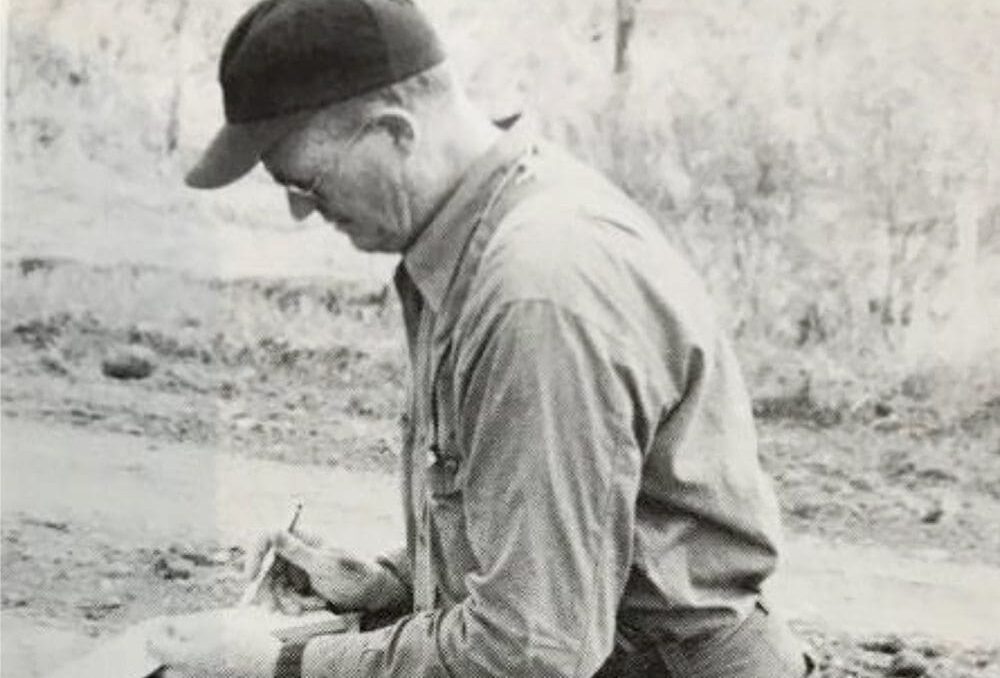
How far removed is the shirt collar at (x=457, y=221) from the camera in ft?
4.13

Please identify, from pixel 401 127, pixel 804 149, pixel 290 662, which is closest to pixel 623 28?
pixel 804 149

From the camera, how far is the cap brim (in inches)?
50.6

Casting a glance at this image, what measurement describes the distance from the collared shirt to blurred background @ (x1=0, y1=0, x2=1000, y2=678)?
0.30m

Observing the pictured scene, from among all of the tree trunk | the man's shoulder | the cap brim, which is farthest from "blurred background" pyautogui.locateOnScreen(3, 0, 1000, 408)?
the man's shoulder

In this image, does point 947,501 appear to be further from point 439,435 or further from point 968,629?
point 439,435

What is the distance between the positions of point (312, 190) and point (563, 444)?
1.06 ft

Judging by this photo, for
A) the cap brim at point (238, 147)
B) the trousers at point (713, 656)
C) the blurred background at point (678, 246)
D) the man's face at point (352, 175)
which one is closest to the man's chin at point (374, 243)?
the man's face at point (352, 175)

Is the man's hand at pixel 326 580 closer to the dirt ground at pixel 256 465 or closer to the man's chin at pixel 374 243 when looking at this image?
the dirt ground at pixel 256 465

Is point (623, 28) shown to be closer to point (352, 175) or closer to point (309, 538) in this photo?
point (352, 175)

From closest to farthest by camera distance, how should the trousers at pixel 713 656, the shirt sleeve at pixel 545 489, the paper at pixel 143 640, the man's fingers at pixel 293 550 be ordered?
1. the shirt sleeve at pixel 545 489
2. the trousers at pixel 713 656
3. the paper at pixel 143 640
4. the man's fingers at pixel 293 550

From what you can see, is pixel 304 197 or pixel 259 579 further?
pixel 259 579

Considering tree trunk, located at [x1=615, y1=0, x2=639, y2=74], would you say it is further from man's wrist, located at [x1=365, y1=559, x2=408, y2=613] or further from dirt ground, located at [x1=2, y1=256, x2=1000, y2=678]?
man's wrist, located at [x1=365, y1=559, x2=408, y2=613]

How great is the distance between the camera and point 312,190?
1.29 meters

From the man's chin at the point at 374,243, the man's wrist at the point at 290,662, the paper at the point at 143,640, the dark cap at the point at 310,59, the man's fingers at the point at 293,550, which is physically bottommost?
the paper at the point at 143,640
